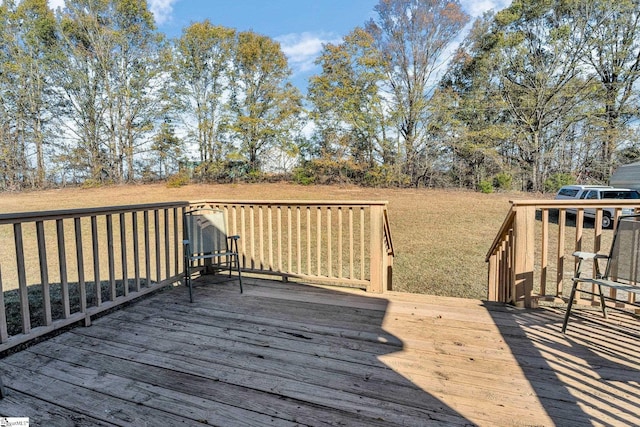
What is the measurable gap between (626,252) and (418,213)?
7033 millimetres

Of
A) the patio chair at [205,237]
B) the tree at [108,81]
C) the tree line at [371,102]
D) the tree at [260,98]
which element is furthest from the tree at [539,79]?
the tree at [108,81]

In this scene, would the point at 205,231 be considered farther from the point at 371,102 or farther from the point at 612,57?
the point at 612,57

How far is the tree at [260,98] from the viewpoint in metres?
12.4

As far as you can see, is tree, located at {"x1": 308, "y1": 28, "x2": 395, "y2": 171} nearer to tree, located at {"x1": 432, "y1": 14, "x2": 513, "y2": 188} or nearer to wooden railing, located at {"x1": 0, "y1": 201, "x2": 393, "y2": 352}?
tree, located at {"x1": 432, "y1": 14, "x2": 513, "y2": 188}

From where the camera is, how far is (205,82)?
41.4 ft

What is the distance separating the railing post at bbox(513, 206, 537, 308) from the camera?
8.53ft

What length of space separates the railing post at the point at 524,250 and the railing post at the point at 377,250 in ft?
3.74

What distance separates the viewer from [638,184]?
8719 mm

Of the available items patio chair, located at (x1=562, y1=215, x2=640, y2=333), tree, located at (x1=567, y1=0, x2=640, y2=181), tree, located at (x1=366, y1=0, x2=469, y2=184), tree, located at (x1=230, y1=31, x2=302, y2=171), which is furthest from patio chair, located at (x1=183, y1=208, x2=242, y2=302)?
tree, located at (x1=567, y1=0, x2=640, y2=181)

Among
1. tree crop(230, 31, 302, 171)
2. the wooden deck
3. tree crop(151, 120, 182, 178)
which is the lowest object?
the wooden deck

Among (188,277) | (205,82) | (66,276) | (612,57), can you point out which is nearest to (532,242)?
(188,277)

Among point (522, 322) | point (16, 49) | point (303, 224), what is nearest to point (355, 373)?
point (522, 322)

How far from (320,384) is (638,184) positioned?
1145cm

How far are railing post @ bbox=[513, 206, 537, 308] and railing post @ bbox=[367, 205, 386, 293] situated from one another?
1141 millimetres
